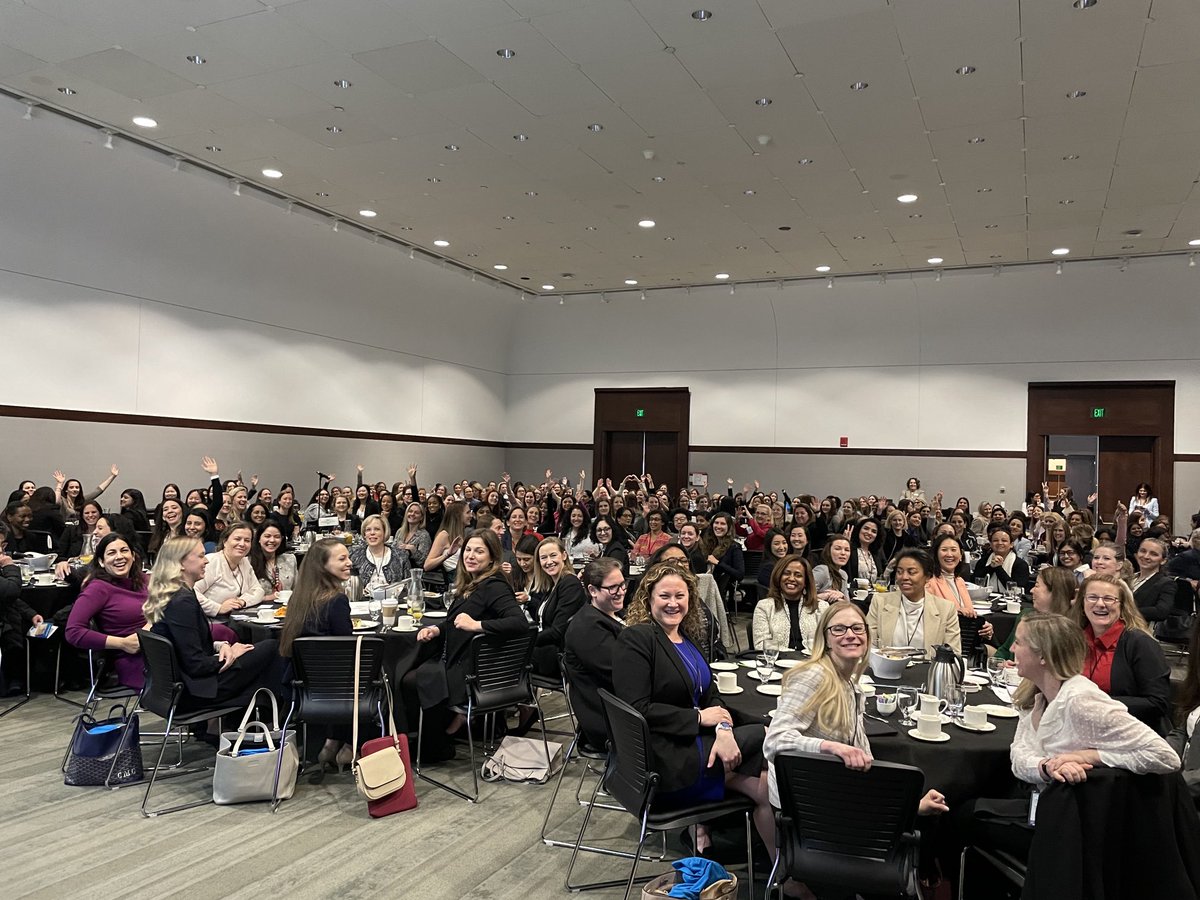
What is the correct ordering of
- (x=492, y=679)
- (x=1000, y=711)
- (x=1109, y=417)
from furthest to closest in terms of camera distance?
(x=1109, y=417)
(x=492, y=679)
(x=1000, y=711)

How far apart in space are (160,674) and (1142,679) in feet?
16.1

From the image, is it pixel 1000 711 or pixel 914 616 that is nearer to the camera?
pixel 1000 711

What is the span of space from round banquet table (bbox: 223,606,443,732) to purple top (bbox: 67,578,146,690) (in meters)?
0.62

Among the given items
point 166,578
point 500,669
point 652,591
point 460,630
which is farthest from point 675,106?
point 166,578

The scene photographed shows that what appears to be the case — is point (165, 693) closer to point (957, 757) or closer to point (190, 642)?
point (190, 642)

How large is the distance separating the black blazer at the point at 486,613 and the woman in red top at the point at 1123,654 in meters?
2.93

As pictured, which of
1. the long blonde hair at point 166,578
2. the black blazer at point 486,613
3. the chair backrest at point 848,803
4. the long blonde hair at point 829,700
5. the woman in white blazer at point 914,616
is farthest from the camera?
the woman in white blazer at point 914,616

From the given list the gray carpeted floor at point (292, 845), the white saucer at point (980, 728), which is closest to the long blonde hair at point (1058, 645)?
the white saucer at point (980, 728)

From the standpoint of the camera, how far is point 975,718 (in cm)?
357

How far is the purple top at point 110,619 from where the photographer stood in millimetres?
5120

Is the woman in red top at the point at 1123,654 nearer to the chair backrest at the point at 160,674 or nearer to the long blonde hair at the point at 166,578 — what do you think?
the chair backrest at the point at 160,674

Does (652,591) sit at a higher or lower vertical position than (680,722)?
higher

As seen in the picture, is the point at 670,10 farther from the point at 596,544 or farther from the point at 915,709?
the point at 915,709

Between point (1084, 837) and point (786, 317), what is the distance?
55.5 feet
